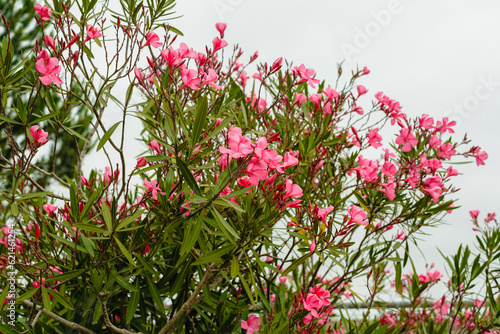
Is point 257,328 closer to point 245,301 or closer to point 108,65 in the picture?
point 245,301

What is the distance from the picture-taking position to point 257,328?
1560 millimetres

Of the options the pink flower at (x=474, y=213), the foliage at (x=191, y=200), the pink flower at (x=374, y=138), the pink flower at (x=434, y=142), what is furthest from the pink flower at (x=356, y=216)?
the pink flower at (x=474, y=213)

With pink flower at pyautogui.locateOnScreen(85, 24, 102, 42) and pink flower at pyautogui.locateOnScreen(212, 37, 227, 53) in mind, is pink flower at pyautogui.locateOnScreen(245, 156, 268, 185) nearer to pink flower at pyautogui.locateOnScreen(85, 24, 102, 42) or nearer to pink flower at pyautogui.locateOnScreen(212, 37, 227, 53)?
pink flower at pyautogui.locateOnScreen(212, 37, 227, 53)

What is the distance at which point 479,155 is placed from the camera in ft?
6.64

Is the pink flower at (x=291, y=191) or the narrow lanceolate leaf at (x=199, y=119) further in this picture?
the pink flower at (x=291, y=191)

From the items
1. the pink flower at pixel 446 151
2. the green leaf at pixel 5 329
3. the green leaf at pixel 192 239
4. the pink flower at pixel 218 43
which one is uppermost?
the pink flower at pixel 446 151

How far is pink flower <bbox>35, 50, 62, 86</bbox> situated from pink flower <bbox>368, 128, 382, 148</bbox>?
1.23 m

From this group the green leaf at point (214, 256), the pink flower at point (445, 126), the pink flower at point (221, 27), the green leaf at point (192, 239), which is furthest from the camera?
the pink flower at point (445, 126)

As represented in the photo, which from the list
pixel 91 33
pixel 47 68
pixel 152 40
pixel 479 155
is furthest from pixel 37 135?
pixel 479 155

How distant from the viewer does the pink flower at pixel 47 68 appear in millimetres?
1262

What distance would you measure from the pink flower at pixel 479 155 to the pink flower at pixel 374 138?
0.50 m

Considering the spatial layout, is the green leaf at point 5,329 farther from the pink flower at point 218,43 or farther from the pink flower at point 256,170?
the pink flower at point 218,43

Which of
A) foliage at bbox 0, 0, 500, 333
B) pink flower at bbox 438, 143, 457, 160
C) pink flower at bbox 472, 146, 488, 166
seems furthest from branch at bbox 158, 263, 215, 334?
pink flower at bbox 472, 146, 488, 166

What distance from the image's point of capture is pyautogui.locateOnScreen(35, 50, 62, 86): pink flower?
1.26 m
